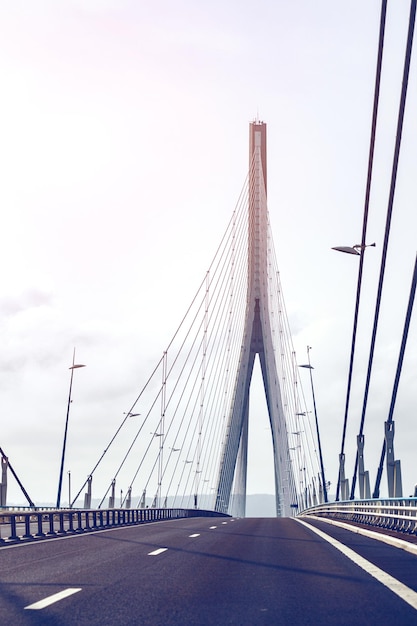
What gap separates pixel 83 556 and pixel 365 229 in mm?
15874

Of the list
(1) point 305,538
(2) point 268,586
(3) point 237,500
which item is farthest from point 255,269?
(2) point 268,586

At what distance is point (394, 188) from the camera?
82.5 feet

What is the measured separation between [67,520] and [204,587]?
3888cm

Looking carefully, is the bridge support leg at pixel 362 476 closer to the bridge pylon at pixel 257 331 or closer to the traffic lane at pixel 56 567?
the traffic lane at pixel 56 567

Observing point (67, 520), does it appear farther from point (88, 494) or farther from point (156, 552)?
point (156, 552)

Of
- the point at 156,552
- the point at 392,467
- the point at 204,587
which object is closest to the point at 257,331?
the point at 392,467

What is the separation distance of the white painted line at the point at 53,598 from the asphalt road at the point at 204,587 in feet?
0.05

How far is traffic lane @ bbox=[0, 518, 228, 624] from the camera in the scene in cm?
1017

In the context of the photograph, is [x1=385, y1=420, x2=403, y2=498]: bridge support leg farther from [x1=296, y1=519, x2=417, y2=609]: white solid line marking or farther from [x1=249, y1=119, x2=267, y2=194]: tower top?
[x1=249, y1=119, x2=267, y2=194]: tower top

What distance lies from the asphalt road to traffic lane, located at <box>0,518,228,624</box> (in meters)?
0.02

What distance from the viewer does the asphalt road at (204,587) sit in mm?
8406

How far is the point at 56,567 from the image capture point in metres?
13.9

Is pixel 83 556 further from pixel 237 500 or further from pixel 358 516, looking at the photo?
pixel 237 500

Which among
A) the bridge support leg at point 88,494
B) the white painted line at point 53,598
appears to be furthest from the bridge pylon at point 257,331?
the white painted line at point 53,598
